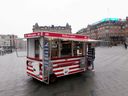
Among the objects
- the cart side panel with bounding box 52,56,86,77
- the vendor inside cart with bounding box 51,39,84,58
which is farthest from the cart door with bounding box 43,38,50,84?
the vendor inside cart with bounding box 51,39,84,58

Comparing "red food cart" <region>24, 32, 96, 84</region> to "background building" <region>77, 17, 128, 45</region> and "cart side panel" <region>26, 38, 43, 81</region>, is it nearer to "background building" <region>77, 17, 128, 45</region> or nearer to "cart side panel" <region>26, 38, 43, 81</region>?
"cart side panel" <region>26, 38, 43, 81</region>

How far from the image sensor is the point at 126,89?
19.8 ft

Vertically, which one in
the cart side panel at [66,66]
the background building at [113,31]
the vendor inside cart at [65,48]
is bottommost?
the cart side panel at [66,66]

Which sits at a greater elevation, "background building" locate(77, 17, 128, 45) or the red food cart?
"background building" locate(77, 17, 128, 45)

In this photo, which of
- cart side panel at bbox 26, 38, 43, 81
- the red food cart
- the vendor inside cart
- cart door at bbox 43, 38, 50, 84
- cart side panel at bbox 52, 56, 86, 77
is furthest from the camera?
the vendor inside cart

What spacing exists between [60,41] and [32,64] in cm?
197

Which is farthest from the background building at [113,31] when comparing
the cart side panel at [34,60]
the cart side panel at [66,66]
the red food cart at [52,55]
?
the cart side panel at [34,60]

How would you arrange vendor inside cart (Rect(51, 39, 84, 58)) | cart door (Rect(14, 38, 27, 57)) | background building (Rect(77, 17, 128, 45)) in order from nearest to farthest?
vendor inside cart (Rect(51, 39, 84, 58)) < cart door (Rect(14, 38, 27, 57)) < background building (Rect(77, 17, 128, 45))

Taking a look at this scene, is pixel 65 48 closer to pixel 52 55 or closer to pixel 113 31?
pixel 52 55

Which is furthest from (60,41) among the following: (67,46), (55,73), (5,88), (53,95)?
(5,88)

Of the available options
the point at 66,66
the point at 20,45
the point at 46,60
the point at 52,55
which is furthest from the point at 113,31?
the point at 46,60

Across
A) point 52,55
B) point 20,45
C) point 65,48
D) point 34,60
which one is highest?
point 20,45

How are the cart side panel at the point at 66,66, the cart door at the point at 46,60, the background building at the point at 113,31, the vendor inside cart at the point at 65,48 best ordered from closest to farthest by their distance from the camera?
1. the cart door at the point at 46,60
2. the cart side panel at the point at 66,66
3. the vendor inside cart at the point at 65,48
4. the background building at the point at 113,31

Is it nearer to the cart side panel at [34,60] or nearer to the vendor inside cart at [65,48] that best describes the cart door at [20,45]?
the cart side panel at [34,60]
